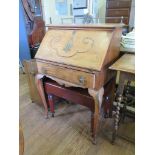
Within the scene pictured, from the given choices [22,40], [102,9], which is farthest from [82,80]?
[102,9]

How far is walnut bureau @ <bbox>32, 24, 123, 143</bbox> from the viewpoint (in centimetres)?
116

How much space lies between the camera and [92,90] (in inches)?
47.8

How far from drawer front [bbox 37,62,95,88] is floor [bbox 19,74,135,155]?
65cm

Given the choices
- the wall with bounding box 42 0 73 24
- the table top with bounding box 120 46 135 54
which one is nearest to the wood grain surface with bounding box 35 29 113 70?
the table top with bounding box 120 46 135 54

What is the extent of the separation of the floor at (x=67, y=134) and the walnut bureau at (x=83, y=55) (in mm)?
147

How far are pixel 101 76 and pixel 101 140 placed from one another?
74cm

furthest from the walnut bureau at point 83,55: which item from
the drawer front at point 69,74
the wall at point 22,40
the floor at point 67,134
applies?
the wall at point 22,40

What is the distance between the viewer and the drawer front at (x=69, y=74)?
3.91 feet

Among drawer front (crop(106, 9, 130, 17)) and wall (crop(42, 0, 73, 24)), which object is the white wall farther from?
drawer front (crop(106, 9, 130, 17))

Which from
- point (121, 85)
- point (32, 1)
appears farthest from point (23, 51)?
point (121, 85)
